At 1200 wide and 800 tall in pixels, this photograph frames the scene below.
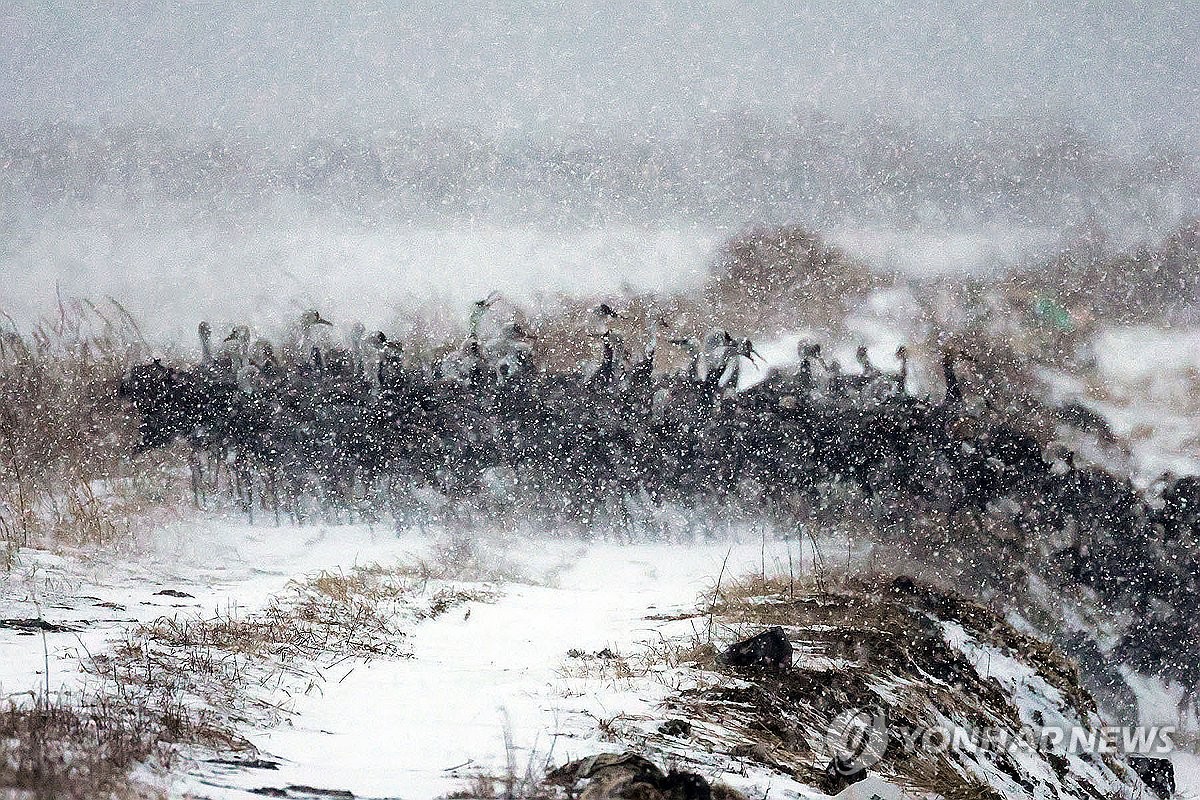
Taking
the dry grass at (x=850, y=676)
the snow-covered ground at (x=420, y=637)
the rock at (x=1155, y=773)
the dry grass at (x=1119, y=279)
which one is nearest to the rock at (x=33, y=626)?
the snow-covered ground at (x=420, y=637)

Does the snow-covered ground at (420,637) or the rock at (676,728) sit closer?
the snow-covered ground at (420,637)

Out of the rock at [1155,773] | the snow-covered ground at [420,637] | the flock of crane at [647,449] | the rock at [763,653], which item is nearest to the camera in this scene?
the snow-covered ground at [420,637]


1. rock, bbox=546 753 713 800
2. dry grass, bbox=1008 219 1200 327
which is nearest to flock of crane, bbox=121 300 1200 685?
dry grass, bbox=1008 219 1200 327

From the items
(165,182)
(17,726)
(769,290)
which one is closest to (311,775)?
(17,726)

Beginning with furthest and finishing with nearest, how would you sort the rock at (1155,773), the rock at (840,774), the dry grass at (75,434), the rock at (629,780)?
the dry grass at (75,434), the rock at (1155,773), the rock at (840,774), the rock at (629,780)

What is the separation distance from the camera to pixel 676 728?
2.35 metres

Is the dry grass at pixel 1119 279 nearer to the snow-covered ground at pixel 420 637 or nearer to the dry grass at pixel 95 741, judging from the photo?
the snow-covered ground at pixel 420 637

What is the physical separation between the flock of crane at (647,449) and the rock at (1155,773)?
12.9 feet

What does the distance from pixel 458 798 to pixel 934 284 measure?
40.0 feet

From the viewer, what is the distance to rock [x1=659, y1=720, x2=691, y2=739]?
230cm

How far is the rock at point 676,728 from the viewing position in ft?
7.54

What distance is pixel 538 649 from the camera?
3.95 metres

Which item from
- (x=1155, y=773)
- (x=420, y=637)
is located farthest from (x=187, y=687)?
(x=1155, y=773)

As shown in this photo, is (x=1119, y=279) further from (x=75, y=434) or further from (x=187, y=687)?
(x=75, y=434)
